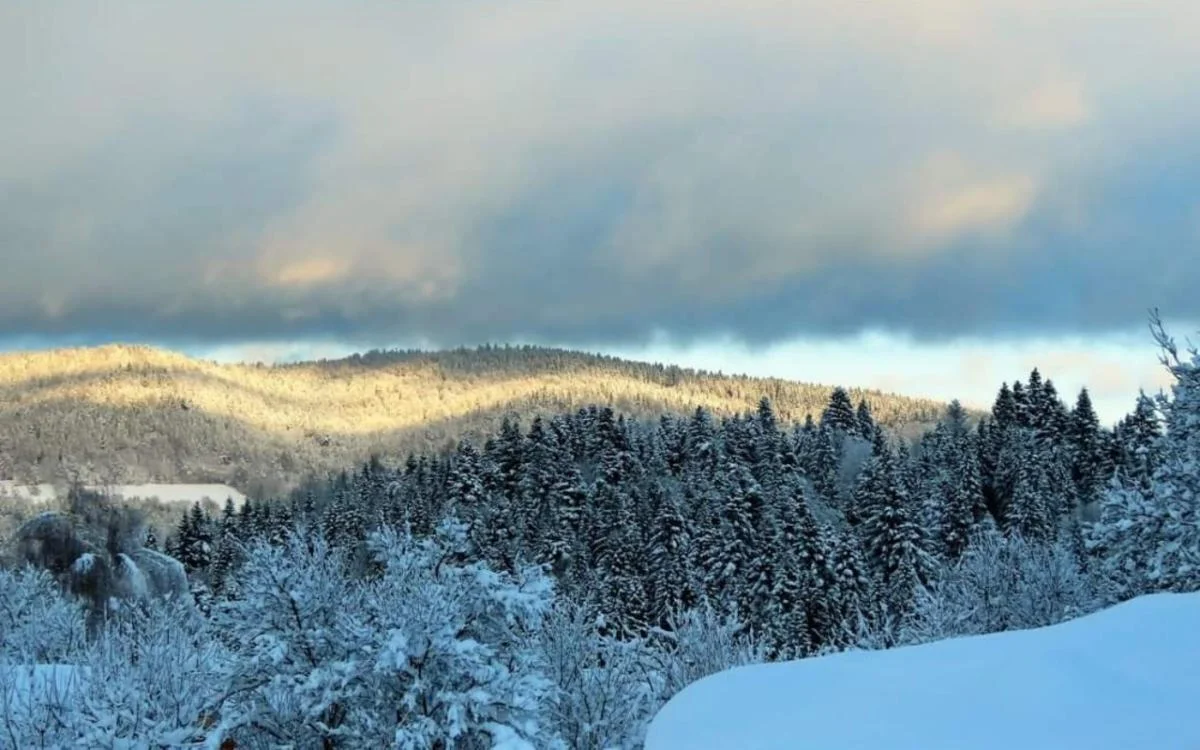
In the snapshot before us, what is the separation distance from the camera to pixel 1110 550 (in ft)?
80.9

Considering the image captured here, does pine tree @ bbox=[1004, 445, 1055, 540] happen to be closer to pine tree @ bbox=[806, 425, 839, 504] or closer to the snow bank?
pine tree @ bbox=[806, 425, 839, 504]

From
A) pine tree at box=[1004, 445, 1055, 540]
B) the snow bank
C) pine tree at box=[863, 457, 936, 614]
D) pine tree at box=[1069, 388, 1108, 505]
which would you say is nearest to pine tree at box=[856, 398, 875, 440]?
pine tree at box=[1069, 388, 1108, 505]

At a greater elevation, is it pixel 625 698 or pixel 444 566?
pixel 444 566

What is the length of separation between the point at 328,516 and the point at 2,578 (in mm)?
66258

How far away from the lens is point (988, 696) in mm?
6902

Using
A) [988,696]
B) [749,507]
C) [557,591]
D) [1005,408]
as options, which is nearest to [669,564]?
[749,507]

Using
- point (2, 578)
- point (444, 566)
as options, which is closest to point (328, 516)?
point (2, 578)

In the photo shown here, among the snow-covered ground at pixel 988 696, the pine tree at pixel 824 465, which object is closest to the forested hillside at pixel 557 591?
the snow-covered ground at pixel 988 696

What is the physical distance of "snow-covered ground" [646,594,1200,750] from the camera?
242 inches

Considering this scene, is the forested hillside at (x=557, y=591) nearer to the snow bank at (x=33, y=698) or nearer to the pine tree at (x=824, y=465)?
the snow bank at (x=33, y=698)

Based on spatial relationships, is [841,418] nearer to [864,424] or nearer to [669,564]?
[864,424]

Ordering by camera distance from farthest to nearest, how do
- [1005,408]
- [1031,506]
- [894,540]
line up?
1. [1005,408]
2. [1031,506]
3. [894,540]

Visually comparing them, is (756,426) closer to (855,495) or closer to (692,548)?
(855,495)

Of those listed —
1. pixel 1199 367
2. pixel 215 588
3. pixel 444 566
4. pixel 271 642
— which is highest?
pixel 1199 367
